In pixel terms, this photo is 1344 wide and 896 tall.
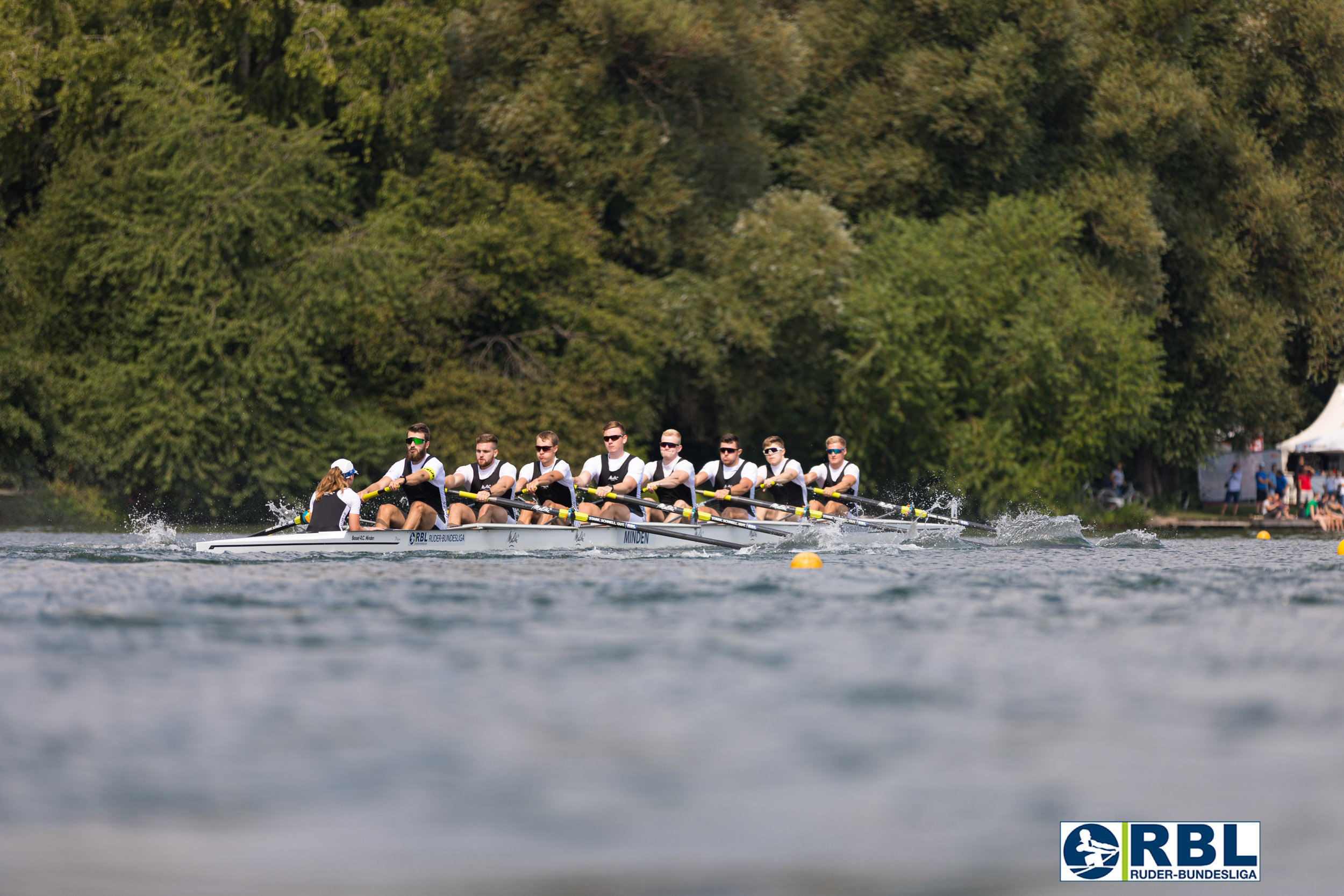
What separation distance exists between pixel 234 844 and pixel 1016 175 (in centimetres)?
3167

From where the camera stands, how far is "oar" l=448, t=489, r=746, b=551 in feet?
55.7

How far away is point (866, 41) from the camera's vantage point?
112 feet

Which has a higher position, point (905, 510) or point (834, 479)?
point (834, 479)

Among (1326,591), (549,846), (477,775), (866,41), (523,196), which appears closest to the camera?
(549,846)

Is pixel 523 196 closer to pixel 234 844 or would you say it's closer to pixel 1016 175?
pixel 1016 175

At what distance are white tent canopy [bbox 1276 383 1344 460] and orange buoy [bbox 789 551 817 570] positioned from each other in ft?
82.2

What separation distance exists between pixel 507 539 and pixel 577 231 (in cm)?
1276

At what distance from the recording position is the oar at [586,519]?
17.0 meters

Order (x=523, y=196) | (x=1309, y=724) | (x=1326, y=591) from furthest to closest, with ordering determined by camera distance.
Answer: (x=523, y=196), (x=1326, y=591), (x=1309, y=724)

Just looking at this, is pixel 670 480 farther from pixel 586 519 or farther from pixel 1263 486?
pixel 1263 486

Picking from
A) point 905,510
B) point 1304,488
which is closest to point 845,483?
point 905,510

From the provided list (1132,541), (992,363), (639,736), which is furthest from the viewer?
(992,363)

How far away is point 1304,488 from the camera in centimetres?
3803

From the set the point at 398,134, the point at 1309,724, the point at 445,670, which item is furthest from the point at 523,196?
the point at 1309,724
